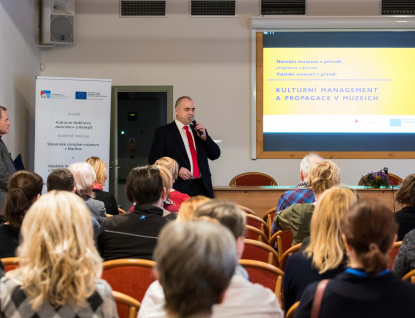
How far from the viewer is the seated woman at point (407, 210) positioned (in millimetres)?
3238

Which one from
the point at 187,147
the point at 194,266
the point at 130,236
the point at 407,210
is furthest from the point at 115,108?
the point at 194,266

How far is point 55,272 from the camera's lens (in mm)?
1575

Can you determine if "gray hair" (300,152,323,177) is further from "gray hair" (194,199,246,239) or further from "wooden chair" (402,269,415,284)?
"gray hair" (194,199,246,239)

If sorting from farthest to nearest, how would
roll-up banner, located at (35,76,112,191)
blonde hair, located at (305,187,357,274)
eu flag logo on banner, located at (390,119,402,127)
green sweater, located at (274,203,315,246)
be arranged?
eu flag logo on banner, located at (390,119,402,127)
roll-up banner, located at (35,76,112,191)
green sweater, located at (274,203,315,246)
blonde hair, located at (305,187,357,274)

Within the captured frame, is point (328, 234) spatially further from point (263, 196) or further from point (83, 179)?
point (263, 196)

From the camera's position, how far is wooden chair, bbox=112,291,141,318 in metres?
1.87

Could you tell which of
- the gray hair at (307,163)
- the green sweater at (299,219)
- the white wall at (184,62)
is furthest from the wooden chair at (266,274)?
the white wall at (184,62)

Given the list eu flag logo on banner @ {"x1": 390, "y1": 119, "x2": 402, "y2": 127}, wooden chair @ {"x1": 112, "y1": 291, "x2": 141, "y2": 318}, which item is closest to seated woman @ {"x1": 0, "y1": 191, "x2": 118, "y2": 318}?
wooden chair @ {"x1": 112, "y1": 291, "x2": 141, "y2": 318}

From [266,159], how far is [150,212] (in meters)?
5.47

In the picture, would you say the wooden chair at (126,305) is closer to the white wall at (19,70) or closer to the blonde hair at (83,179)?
the blonde hair at (83,179)

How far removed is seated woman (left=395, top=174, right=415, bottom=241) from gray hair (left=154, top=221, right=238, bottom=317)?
238 centimetres

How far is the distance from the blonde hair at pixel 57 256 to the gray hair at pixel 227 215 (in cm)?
42

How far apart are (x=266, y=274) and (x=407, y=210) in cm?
140

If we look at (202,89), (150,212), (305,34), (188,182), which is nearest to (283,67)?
(305,34)
